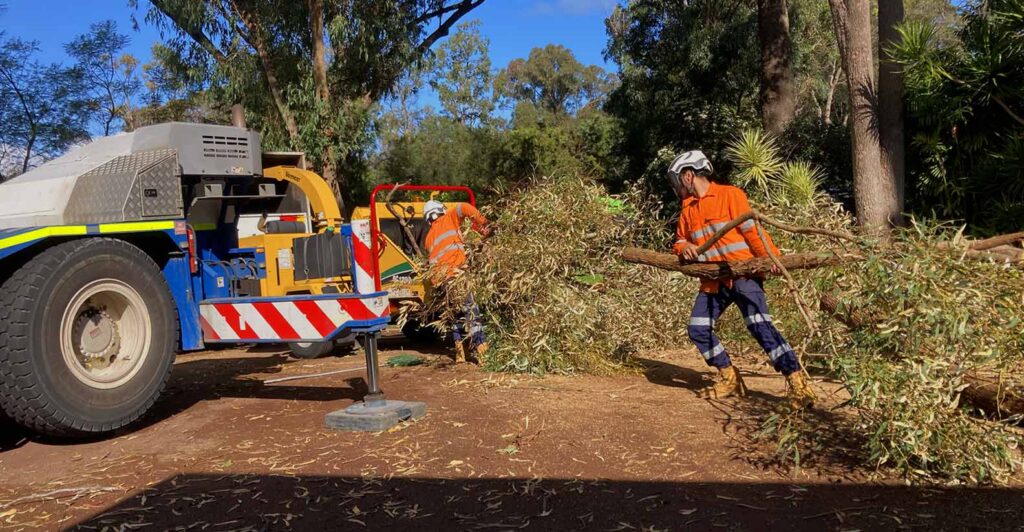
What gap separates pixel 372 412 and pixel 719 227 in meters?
2.77

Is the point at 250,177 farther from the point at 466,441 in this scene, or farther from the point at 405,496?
the point at 405,496

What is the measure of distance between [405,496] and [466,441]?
94 centimetres

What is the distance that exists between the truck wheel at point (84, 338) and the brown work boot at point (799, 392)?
Result: 4.08 m

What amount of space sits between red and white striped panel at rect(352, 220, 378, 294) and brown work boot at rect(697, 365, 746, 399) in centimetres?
256

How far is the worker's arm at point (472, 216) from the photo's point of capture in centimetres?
745

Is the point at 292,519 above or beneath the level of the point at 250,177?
beneath

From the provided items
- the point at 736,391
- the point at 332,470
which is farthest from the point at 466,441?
the point at 736,391

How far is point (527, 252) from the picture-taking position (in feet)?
22.9

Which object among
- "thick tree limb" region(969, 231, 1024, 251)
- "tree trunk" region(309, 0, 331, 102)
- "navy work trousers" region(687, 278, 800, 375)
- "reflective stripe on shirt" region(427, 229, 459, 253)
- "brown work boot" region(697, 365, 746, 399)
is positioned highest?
"tree trunk" region(309, 0, 331, 102)

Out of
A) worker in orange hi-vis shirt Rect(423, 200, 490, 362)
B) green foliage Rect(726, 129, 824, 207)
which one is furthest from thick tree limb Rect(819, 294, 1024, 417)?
green foliage Rect(726, 129, 824, 207)

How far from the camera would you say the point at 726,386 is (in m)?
5.62

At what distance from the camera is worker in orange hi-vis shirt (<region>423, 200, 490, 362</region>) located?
287 inches

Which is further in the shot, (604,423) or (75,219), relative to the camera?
(75,219)

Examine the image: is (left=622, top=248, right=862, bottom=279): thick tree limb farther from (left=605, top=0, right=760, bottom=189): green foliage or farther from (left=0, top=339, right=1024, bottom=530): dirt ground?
(left=605, top=0, right=760, bottom=189): green foliage
